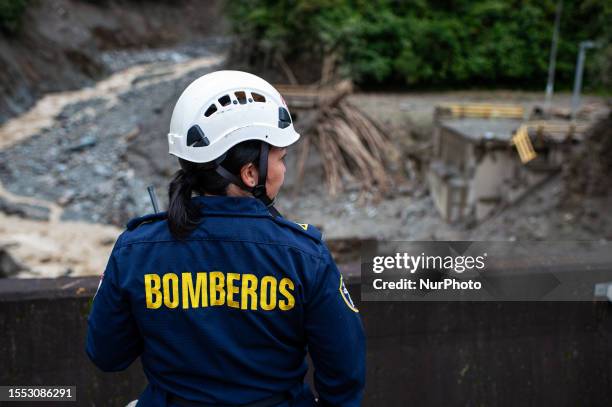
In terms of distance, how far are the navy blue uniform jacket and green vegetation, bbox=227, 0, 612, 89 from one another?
21591 millimetres

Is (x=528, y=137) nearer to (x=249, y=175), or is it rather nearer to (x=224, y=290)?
(x=249, y=175)

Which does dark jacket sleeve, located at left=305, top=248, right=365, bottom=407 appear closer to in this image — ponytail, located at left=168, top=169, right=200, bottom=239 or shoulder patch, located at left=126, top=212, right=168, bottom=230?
ponytail, located at left=168, top=169, right=200, bottom=239

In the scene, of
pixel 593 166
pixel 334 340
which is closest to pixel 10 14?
pixel 593 166

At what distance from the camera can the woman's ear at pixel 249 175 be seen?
173 centimetres

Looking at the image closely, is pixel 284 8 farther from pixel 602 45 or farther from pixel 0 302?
pixel 0 302

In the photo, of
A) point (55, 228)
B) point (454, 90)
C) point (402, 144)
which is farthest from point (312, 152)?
point (454, 90)

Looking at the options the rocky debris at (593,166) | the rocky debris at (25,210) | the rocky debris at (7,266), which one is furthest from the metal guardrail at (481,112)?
the rocky debris at (7,266)

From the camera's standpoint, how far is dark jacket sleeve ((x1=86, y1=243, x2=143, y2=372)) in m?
1.76

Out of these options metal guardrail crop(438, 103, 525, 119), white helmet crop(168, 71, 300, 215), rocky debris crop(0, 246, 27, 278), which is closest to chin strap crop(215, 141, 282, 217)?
white helmet crop(168, 71, 300, 215)

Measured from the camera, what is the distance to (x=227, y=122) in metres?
1.76

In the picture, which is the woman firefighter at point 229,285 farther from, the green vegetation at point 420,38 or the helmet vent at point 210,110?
the green vegetation at point 420,38

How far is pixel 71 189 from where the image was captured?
17953 mm

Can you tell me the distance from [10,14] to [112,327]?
27.0 m

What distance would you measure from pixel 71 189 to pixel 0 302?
15.8 meters
